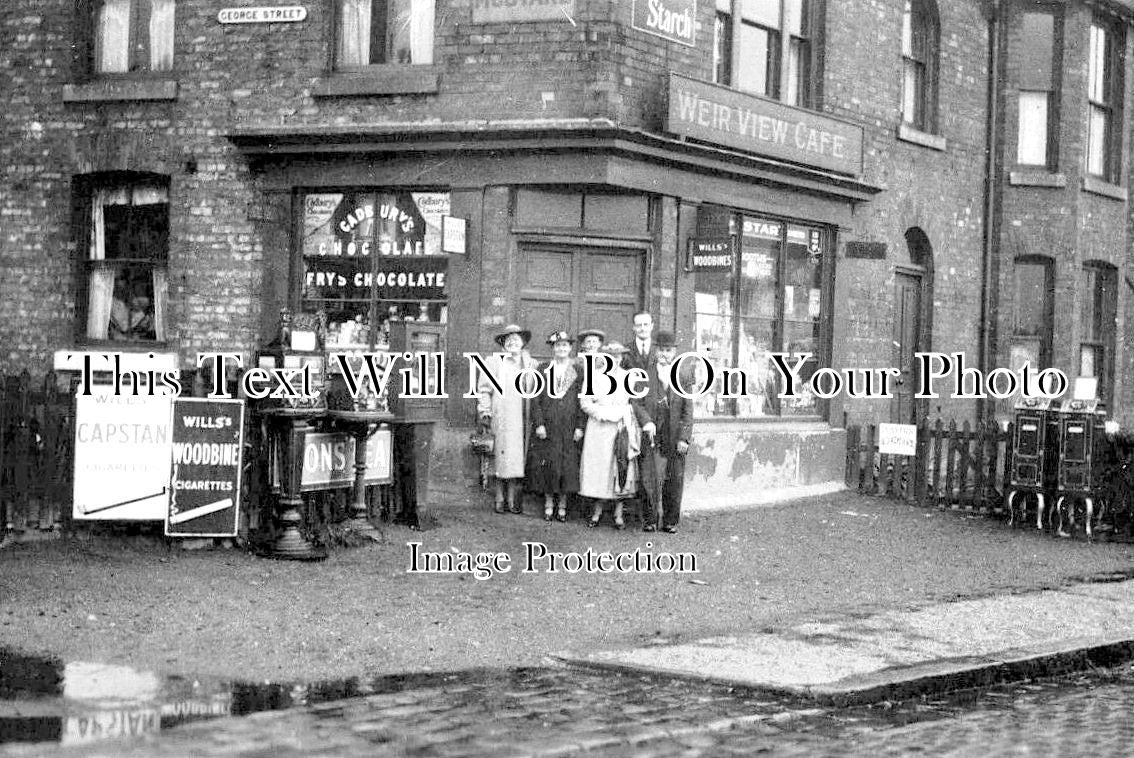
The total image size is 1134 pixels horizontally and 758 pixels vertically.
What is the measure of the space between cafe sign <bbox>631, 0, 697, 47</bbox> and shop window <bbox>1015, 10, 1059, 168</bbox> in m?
7.59

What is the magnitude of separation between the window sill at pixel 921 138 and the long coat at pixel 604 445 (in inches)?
273

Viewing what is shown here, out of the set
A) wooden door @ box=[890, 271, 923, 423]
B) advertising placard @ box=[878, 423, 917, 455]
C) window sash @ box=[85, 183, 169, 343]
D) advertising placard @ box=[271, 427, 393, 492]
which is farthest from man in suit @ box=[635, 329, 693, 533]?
wooden door @ box=[890, 271, 923, 423]

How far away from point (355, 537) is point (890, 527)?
614 cm

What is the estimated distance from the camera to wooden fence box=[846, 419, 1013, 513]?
54.9ft

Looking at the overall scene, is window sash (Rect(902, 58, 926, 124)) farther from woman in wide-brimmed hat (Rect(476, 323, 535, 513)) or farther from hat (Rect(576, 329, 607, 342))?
woman in wide-brimmed hat (Rect(476, 323, 535, 513))

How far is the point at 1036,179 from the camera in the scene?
20703mm

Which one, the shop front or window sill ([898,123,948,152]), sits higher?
window sill ([898,123,948,152])

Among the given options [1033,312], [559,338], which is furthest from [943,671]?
[1033,312]

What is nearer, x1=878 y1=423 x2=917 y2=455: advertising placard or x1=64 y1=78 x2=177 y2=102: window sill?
x1=64 y1=78 x2=177 y2=102: window sill

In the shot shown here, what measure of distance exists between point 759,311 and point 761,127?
2181 millimetres

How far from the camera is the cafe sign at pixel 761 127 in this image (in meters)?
15.0

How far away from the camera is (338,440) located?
39.9ft

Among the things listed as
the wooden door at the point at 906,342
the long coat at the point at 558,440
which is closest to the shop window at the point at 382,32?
the long coat at the point at 558,440

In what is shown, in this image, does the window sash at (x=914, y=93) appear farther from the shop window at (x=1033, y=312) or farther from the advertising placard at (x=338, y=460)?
the advertising placard at (x=338, y=460)
